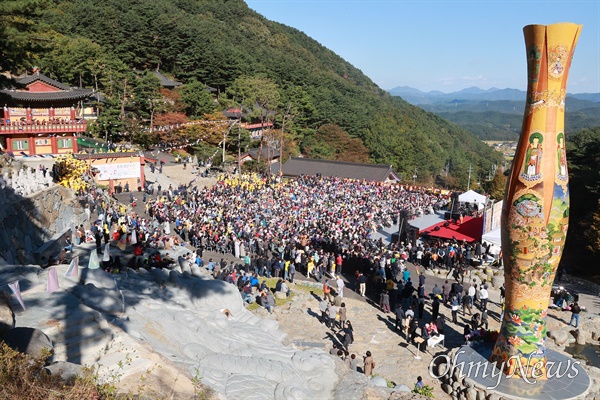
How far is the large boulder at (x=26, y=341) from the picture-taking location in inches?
306

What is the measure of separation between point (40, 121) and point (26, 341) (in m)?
29.9

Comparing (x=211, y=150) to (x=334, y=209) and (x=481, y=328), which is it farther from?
(x=481, y=328)

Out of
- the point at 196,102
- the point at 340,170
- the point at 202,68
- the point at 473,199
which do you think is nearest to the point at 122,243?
the point at 473,199

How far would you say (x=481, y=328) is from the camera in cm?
1539

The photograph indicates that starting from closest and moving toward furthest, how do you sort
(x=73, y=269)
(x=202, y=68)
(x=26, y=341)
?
(x=26, y=341), (x=73, y=269), (x=202, y=68)

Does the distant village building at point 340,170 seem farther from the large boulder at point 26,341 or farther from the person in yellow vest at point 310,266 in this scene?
the large boulder at point 26,341

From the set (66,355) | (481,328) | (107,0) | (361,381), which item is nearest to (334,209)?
(481,328)

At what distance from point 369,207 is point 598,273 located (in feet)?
44.9

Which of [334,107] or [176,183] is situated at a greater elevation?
[334,107]

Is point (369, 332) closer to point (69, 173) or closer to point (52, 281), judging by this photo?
point (52, 281)

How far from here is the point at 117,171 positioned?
107ft

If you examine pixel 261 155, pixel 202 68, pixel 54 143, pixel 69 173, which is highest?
pixel 202 68

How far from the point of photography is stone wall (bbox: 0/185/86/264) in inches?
656

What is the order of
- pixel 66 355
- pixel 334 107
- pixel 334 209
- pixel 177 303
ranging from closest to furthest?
pixel 66 355, pixel 177 303, pixel 334 209, pixel 334 107
